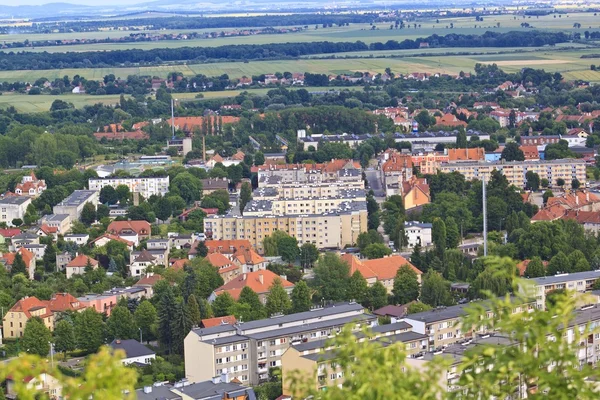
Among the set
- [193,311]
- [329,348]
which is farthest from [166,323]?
[329,348]

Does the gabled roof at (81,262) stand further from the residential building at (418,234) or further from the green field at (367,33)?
the green field at (367,33)

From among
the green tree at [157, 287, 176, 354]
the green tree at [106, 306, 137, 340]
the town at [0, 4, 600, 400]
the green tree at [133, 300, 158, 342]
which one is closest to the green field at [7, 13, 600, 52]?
A: the town at [0, 4, 600, 400]

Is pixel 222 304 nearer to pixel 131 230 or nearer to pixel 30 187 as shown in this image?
pixel 131 230

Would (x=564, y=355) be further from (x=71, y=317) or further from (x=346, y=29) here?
(x=346, y=29)

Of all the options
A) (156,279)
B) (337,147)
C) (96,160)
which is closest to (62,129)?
(96,160)

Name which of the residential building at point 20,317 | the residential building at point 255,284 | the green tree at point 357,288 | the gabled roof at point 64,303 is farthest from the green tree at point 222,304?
the residential building at point 20,317

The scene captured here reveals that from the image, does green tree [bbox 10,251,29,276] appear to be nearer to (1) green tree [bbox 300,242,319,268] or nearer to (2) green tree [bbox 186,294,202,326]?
(1) green tree [bbox 300,242,319,268]

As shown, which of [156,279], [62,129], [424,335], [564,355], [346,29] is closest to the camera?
[564,355]
